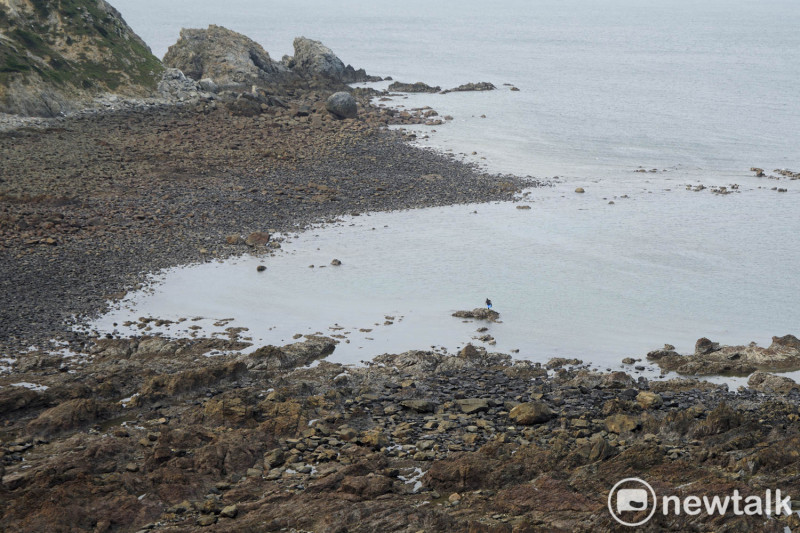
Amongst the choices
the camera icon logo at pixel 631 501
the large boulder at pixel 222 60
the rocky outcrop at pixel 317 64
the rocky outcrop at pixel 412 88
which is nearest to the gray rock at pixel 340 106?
the large boulder at pixel 222 60

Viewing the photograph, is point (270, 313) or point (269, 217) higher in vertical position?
point (269, 217)

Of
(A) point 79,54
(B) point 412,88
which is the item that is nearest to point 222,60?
(A) point 79,54

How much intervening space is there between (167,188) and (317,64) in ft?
146

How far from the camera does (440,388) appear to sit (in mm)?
24812

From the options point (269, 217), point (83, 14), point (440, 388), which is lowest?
point (440, 388)

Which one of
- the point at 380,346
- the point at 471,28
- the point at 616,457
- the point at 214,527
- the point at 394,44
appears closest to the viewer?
the point at 214,527

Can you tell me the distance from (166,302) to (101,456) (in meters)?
14.1

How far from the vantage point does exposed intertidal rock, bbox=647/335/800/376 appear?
27406 millimetres

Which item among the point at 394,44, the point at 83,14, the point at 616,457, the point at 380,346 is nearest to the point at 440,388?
the point at 380,346

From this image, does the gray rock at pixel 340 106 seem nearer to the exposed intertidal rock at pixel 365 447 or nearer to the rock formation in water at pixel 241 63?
the rock formation in water at pixel 241 63

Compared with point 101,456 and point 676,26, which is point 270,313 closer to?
point 101,456

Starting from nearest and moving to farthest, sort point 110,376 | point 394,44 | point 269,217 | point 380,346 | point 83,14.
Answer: point 110,376 < point 380,346 < point 269,217 < point 83,14 < point 394,44

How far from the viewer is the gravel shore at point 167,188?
3312 centimetres

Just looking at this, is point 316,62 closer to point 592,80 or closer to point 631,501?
point 592,80
